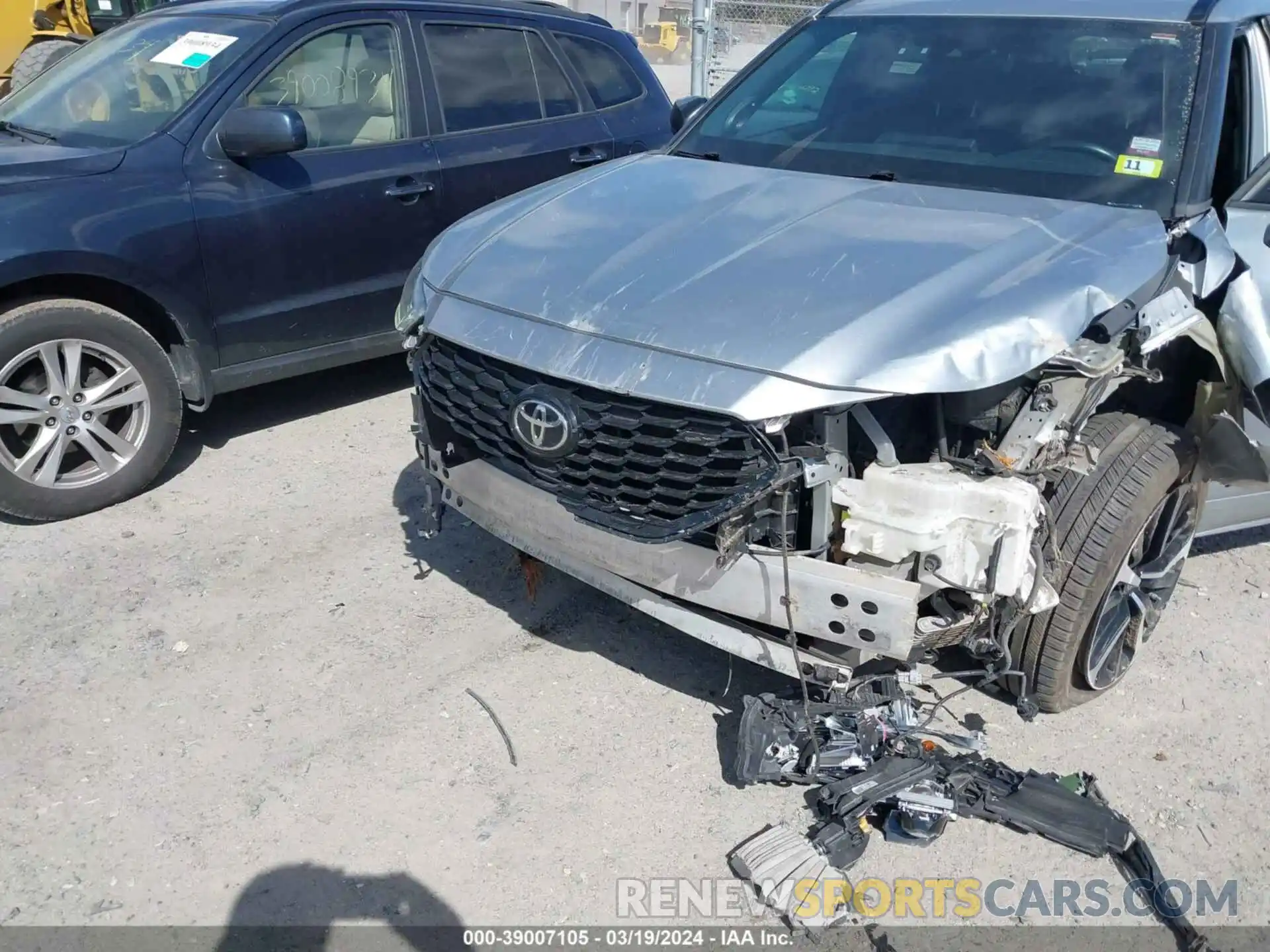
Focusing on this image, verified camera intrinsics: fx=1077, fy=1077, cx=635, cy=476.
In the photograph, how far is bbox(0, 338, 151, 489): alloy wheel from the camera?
4102mm

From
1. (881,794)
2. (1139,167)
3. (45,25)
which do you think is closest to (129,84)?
(1139,167)

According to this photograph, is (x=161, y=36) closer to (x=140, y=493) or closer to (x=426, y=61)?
(x=426, y=61)

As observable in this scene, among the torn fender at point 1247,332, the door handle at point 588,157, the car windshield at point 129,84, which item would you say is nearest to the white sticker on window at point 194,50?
the car windshield at point 129,84

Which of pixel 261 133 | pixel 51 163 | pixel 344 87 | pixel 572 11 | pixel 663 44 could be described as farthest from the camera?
pixel 663 44

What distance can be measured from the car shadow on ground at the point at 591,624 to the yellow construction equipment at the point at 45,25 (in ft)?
27.9

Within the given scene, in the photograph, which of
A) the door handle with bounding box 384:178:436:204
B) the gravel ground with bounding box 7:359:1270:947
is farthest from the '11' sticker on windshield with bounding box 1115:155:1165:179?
the door handle with bounding box 384:178:436:204

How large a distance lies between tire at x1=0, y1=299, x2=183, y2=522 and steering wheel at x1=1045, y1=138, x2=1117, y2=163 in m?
3.43

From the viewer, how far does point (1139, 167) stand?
3.23m

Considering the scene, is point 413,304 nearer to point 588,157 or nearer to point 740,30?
point 588,157

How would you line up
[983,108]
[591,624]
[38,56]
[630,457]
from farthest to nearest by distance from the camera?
[38,56], [591,624], [983,108], [630,457]

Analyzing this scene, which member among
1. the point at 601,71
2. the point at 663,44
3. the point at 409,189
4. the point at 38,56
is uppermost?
the point at 601,71

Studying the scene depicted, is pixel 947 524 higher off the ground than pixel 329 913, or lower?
higher

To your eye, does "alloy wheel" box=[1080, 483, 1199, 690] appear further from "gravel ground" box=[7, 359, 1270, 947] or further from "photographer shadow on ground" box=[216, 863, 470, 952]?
"photographer shadow on ground" box=[216, 863, 470, 952]

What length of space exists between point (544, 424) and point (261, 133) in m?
2.38
